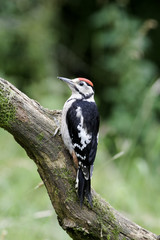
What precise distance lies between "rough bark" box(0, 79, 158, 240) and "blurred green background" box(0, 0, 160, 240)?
24cm

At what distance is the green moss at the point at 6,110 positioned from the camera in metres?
2.40

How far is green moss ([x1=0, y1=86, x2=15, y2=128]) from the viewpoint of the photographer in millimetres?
2402

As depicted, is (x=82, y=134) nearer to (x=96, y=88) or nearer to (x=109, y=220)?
(x=109, y=220)

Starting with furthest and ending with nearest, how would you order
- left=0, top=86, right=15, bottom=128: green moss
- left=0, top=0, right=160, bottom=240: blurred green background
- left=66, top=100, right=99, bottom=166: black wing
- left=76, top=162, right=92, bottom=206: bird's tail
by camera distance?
left=0, top=0, right=160, bottom=240: blurred green background < left=66, top=100, right=99, bottom=166: black wing < left=76, top=162, right=92, bottom=206: bird's tail < left=0, top=86, right=15, bottom=128: green moss

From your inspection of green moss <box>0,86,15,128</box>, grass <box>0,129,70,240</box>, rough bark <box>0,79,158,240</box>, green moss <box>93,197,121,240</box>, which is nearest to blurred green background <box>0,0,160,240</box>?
grass <box>0,129,70,240</box>

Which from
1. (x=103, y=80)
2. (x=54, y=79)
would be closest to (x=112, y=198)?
(x=54, y=79)

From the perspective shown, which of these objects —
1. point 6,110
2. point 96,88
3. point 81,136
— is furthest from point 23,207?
point 96,88

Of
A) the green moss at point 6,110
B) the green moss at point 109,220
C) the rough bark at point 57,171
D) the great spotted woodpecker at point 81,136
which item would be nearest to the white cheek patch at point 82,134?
the great spotted woodpecker at point 81,136

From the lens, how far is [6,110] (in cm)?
241

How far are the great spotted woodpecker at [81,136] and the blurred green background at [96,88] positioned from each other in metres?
0.25

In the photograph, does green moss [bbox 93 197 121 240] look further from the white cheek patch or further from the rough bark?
the white cheek patch

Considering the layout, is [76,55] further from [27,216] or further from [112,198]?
[27,216]

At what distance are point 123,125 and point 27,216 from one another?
3.15 m

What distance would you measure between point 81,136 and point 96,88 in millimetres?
5841
